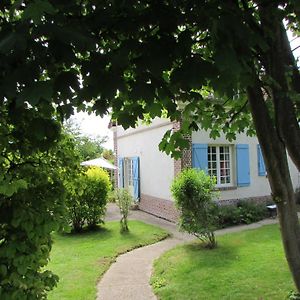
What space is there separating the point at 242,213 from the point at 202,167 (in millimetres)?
1978

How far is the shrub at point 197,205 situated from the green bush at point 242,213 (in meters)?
2.36

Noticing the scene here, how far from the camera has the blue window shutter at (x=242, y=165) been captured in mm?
14398

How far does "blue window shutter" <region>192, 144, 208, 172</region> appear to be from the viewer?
44.3ft

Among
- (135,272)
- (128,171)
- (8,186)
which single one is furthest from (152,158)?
(8,186)

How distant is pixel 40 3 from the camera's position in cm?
158

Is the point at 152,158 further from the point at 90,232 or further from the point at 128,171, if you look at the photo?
the point at 90,232

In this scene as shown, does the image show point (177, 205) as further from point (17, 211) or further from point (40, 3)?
point (40, 3)

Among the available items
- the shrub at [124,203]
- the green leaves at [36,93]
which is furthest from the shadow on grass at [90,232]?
the green leaves at [36,93]

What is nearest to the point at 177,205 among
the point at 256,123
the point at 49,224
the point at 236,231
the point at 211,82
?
the point at 236,231

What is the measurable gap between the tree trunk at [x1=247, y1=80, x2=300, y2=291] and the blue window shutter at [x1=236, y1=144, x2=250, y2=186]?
10.8 m

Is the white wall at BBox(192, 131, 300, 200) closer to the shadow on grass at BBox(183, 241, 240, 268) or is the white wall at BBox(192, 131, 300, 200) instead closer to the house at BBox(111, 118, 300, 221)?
the house at BBox(111, 118, 300, 221)

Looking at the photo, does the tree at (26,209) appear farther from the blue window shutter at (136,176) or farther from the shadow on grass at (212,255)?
the blue window shutter at (136,176)

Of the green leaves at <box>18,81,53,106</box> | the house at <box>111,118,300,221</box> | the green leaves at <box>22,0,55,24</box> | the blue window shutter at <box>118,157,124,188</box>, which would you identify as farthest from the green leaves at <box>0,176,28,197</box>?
the blue window shutter at <box>118,157,124,188</box>

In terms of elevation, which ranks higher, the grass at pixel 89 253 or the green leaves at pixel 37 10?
the green leaves at pixel 37 10
